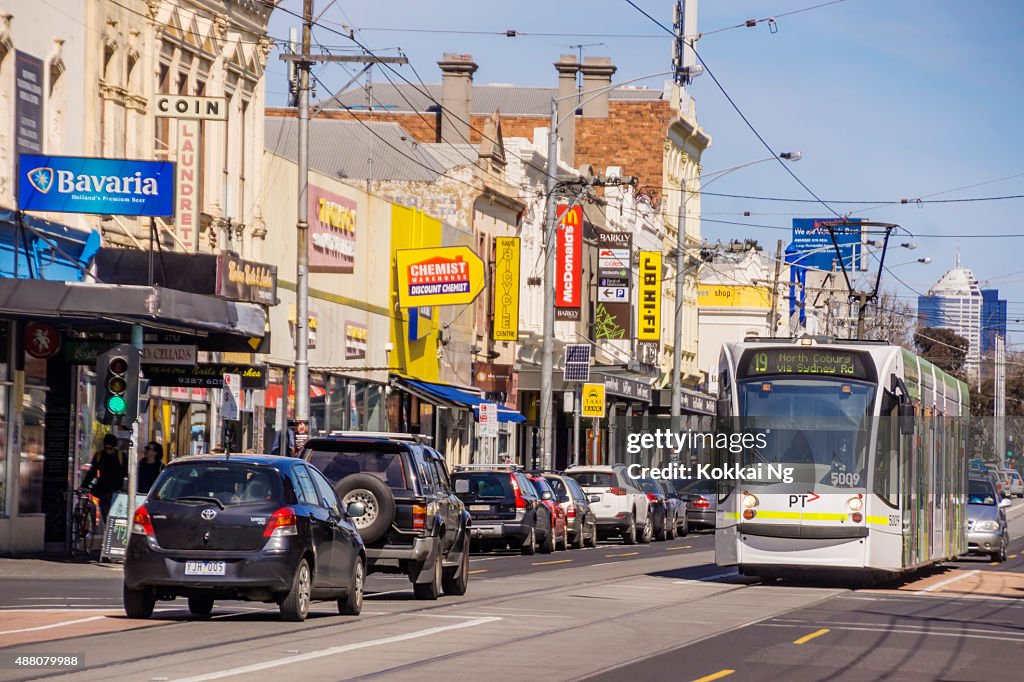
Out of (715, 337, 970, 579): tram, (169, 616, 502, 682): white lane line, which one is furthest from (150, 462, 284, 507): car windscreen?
(715, 337, 970, 579): tram

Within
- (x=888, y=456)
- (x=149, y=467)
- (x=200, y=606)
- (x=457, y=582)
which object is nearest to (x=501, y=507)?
(x=149, y=467)

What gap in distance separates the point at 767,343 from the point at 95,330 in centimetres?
1121

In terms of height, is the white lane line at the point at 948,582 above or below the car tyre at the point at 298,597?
below

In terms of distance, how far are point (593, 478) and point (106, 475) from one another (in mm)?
16565

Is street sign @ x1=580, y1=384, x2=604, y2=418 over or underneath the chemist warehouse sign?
underneath

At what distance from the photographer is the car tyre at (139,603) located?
16.9m

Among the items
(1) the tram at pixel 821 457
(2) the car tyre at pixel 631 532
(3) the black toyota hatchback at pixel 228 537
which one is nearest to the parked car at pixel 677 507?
(2) the car tyre at pixel 631 532

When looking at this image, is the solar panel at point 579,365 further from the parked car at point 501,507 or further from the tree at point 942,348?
the tree at point 942,348

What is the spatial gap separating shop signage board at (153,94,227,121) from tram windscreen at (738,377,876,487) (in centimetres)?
1128

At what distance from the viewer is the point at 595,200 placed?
59625mm

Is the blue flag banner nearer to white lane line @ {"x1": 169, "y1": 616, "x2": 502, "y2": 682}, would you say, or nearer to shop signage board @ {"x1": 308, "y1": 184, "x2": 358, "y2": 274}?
white lane line @ {"x1": 169, "y1": 616, "x2": 502, "y2": 682}

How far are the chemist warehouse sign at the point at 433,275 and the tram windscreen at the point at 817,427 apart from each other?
20.2m

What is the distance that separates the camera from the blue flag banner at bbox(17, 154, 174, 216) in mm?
A: 26828

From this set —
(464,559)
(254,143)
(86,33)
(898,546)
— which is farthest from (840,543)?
(254,143)
